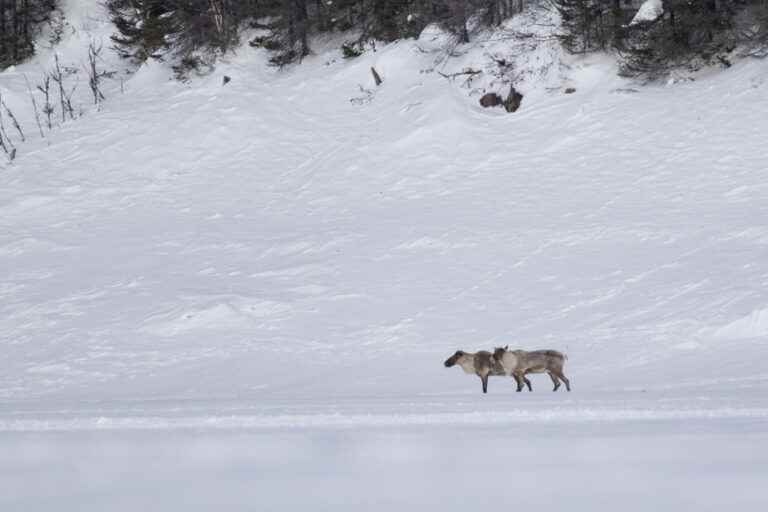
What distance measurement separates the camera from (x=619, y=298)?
15.1m

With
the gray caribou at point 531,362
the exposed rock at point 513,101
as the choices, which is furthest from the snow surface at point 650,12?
the gray caribou at point 531,362

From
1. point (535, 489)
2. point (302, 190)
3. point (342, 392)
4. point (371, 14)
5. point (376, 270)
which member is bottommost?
point (535, 489)

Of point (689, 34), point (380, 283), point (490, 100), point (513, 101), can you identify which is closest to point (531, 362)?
point (380, 283)

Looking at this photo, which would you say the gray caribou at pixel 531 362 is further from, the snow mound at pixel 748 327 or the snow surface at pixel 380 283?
the snow mound at pixel 748 327

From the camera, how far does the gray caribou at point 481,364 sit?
11406mm

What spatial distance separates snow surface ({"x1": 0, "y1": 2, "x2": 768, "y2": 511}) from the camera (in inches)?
254

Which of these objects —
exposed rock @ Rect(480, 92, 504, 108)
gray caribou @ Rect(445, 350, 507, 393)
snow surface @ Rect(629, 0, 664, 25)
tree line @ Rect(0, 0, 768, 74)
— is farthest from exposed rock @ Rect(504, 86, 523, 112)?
gray caribou @ Rect(445, 350, 507, 393)

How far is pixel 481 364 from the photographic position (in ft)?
38.1

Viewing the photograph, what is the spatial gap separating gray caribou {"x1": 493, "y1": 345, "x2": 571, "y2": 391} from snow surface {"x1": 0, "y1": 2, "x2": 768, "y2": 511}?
→ 573mm

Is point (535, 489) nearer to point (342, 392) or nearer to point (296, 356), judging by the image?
point (342, 392)

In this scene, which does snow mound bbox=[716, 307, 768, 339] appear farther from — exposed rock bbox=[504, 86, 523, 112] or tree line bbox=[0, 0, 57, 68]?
tree line bbox=[0, 0, 57, 68]

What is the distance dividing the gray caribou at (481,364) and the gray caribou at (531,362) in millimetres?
104

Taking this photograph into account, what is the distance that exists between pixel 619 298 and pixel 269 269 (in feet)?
Result: 22.9

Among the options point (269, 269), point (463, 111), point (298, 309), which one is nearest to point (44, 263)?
point (269, 269)
